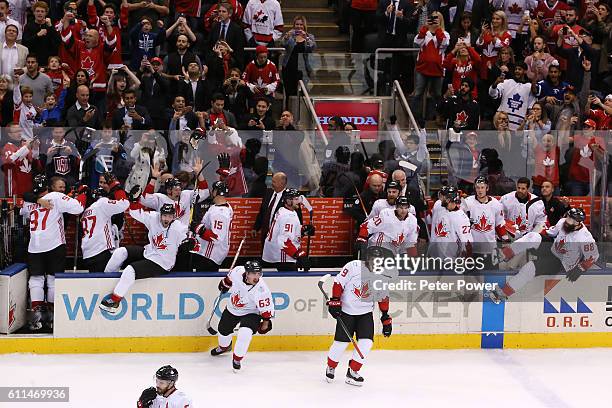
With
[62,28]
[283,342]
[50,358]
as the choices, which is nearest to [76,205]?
[50,358]

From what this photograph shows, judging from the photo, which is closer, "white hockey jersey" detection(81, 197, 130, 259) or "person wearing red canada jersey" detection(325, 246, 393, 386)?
"person wearing red canada jersey" detection(325, 246, 393, 386)

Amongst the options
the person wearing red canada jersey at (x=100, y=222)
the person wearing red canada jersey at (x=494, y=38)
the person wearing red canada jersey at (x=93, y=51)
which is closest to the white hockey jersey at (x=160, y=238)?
the person wearing red canada jersey at (x=100, y=222)

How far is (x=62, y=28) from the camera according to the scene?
1533cm

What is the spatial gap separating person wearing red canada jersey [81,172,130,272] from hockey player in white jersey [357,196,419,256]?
90.2 inches

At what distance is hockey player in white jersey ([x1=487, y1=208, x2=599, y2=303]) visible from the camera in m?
13.3

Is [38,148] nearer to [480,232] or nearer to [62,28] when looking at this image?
[62,28]

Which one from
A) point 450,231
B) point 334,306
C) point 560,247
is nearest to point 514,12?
point 560,247

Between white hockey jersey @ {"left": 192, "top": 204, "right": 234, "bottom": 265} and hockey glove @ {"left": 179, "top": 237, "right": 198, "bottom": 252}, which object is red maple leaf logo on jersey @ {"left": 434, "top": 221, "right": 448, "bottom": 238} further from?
hockey glove @ {"left": 179, "top": 237, "right": 198, "bottom": 252}

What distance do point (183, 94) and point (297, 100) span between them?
5.50ft

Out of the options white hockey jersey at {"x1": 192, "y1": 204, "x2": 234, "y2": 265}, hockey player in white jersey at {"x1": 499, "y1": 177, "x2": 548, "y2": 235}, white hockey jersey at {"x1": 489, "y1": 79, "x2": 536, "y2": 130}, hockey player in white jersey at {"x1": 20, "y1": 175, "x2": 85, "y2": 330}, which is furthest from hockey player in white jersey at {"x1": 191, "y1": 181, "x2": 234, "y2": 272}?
white hockey jersey at {"x1": 489, "y1": 79, "x2": 536, "y2": 130}

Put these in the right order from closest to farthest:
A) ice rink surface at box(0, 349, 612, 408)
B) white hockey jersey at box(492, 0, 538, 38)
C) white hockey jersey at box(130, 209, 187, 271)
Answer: ice rink surface at box(0, 349, 612, 408) → white hockey jersey at box(130, 209, 187, 271) → white hockey jersey at box(492, 0, 538, 38)

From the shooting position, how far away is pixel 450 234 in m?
13.4

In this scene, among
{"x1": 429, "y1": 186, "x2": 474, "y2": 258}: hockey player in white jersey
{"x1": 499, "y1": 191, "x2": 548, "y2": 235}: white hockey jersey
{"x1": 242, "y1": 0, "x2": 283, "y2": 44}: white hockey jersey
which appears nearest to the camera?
{"x1": 429, "y1": 186, "x2": 474, "y2": 258}: hockey player in white jersey

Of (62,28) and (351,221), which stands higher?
(62,28)
